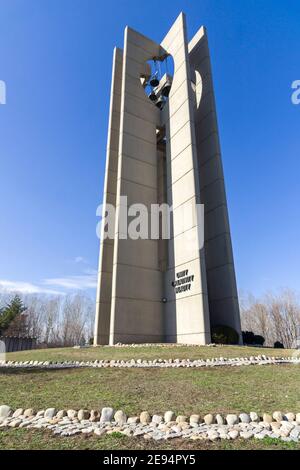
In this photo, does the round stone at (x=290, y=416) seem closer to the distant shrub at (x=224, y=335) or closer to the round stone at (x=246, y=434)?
the round stone at (x=246, y=434)

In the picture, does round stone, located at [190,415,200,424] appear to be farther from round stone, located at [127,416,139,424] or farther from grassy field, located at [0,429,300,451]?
round stone, located at [127,416,139,424]

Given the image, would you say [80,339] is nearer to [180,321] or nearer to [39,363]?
[180,321]

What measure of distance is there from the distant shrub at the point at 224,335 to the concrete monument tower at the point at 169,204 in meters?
0.72

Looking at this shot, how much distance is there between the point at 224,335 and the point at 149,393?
34.6 ft

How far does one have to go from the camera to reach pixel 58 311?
59.5 m

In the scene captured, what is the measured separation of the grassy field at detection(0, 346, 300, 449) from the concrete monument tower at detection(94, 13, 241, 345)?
755cm

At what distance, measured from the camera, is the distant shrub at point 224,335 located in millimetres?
15789

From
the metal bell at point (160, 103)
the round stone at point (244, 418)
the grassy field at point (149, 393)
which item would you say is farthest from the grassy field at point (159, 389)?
the metal bell at point (160, 103)

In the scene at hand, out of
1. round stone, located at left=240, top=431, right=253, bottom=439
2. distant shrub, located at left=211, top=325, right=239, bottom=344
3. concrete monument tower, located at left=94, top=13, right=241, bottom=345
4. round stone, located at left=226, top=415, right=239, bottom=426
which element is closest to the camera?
round stone, located at left=240, top=431, right=253, bottom=439

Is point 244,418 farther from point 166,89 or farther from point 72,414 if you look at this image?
point 166,89

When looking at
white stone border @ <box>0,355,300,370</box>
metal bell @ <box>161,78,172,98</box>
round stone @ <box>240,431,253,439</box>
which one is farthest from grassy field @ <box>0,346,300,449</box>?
metal bell @ <box>161,78,172,98</box>

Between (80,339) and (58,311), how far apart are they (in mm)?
7056

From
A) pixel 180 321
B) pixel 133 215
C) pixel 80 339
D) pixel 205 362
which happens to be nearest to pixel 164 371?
pixel 205 362

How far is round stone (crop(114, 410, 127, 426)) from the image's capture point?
4721 mm
